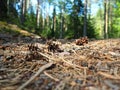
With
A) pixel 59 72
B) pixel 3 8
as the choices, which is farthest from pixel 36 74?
pixel 3 8

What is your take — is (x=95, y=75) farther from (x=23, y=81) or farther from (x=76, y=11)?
(x=76, y=11)

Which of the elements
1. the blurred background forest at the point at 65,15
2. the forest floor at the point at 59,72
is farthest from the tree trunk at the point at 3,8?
the forest floor at the point at 59,72

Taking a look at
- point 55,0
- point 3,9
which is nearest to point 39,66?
point 3,9

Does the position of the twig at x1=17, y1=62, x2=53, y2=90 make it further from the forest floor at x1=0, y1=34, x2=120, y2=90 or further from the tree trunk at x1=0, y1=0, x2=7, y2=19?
the tree trunk at x1=0, y1=0, x2=7, y2=19

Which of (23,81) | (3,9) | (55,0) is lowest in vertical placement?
(23,81)

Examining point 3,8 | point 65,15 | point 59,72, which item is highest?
point 65,15

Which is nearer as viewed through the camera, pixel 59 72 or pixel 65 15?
pixel 59 72

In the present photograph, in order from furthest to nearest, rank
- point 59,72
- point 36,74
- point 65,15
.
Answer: point 65,15 → point 59,72 → point 36,74

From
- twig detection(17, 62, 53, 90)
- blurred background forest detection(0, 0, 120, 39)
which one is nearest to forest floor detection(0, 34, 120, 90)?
twig detection(17, 62, 53, 90)

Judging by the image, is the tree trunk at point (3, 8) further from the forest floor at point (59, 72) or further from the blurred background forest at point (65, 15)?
the forest floor at point (59, 72)

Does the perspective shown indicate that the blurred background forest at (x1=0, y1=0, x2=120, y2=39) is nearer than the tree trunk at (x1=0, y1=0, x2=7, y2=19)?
No

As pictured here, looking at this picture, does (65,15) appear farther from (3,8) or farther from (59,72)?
(59,72)
